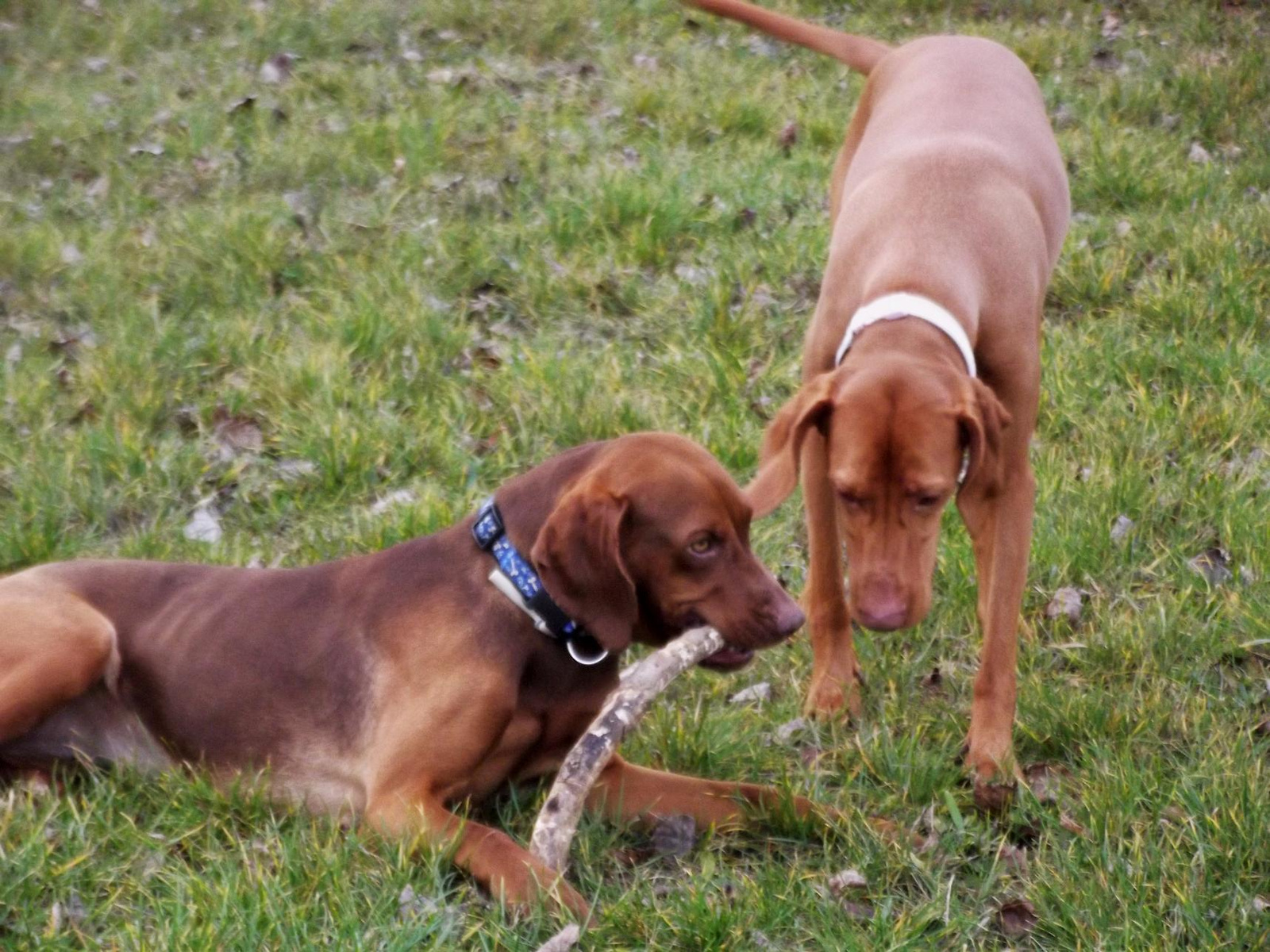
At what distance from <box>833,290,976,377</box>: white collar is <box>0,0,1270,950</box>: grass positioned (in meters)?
0.89

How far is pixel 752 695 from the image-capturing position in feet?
14.2

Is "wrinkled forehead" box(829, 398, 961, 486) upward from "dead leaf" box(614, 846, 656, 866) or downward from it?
upward

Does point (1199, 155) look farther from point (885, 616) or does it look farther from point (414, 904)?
point (414, 904)

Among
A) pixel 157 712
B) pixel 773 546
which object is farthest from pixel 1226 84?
pixel 157 712

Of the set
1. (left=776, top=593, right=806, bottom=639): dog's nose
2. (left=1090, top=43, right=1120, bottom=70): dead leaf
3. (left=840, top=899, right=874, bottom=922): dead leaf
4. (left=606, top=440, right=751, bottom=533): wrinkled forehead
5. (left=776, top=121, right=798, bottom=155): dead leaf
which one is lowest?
(left=1090, top=43, right=1120, bottom=70): dead leaf

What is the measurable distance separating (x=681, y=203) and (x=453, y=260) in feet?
3.65

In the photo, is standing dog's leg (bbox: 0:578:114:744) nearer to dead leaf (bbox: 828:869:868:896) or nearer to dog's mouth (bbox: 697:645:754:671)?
dog's mouth (bbox: 697:645:754:671)

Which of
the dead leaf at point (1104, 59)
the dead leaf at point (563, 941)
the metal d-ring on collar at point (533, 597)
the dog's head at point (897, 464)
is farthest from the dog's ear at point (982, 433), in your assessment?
the dead leaf at point (1104, 59)

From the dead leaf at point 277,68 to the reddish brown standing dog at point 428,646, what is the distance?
19.6ft

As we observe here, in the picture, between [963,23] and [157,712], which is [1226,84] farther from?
[157,712]

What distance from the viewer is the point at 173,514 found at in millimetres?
5211

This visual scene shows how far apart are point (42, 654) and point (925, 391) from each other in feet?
7.46

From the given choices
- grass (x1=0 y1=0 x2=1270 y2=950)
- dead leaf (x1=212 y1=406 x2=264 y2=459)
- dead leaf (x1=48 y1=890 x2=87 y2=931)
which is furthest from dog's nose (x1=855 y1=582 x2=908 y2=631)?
dead leaf (x1=212 y1=406 x2=264 y2=459)

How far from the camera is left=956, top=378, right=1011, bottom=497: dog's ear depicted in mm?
3801
